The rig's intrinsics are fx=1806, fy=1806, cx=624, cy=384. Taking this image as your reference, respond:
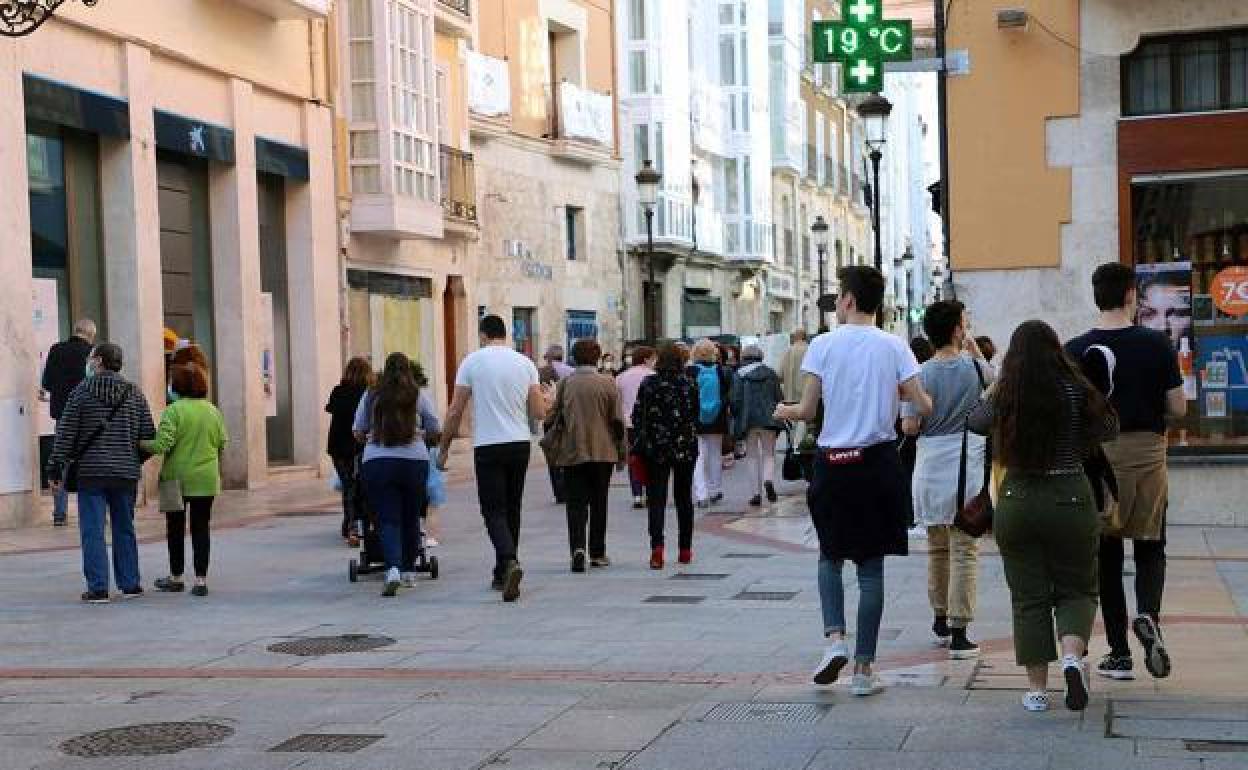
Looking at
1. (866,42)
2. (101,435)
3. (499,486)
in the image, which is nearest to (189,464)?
(101,435)

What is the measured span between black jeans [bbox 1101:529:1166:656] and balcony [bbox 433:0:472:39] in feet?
76.4

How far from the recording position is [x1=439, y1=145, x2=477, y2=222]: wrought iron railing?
30.5m

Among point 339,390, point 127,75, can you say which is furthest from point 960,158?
point 127,75

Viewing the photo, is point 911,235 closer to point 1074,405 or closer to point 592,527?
point 592,527

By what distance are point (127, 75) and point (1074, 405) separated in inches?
619

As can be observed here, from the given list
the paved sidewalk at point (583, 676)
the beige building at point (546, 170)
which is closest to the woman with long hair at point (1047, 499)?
the paved sidewalk at point (583, 676)

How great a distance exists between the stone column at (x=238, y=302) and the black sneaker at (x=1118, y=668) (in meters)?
17.0

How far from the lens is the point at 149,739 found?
23.8ft

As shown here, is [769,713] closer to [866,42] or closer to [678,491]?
[678,491]

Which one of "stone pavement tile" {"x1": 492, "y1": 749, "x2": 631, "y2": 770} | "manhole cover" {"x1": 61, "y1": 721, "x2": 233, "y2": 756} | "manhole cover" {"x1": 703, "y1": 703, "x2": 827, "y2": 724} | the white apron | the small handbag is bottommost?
"manhole cover" {"x1": 703, "y1": 703, "x2": 827, "y2": 724}

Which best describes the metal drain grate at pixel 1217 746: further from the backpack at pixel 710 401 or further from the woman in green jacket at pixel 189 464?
the backpack at pixel 710 401

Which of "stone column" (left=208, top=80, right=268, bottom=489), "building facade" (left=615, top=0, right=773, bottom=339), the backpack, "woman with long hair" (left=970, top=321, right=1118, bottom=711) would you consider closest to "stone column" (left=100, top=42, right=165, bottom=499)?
"stone column" (left=208, top=80, right=268, bottom=489)

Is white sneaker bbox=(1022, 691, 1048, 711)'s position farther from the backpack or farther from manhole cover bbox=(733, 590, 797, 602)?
the backpack

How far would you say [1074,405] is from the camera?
7.36 metres
